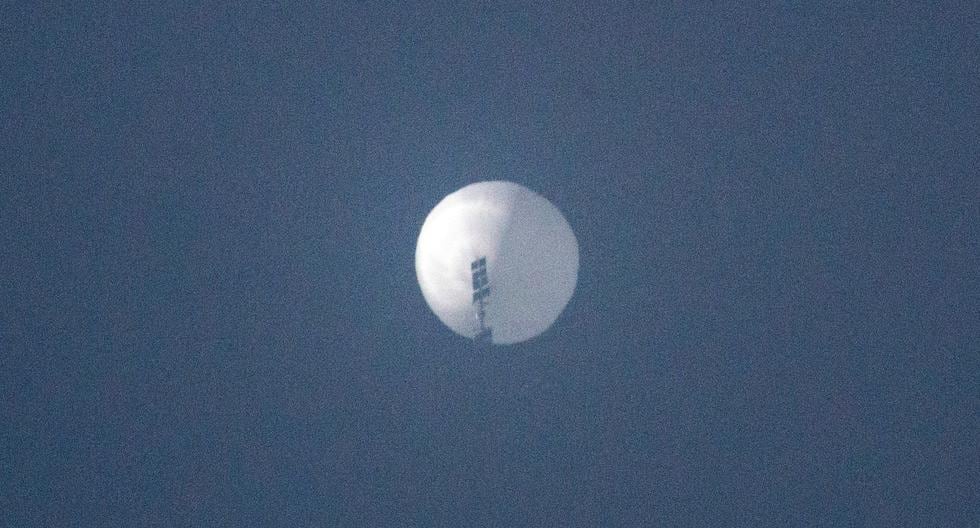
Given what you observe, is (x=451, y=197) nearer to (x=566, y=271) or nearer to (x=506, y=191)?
(x=506, y=191)

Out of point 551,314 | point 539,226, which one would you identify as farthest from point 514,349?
point 539,226

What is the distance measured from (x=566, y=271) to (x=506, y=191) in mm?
1533

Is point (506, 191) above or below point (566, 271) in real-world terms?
above

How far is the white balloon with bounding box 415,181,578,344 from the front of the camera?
14570 millimetres

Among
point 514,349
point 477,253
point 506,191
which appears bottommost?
point 514,349

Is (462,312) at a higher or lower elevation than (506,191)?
lower

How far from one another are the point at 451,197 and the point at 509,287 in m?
1.83

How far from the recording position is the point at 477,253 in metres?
14.7

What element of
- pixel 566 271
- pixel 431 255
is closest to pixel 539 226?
pixel 566 271

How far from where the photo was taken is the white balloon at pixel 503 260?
1457 cm

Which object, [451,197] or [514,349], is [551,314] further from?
[451,197]

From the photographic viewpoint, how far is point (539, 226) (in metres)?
14.8

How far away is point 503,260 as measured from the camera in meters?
14.5

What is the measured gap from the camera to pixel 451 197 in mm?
15336
